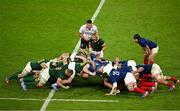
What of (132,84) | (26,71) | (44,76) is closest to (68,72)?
(44,76)

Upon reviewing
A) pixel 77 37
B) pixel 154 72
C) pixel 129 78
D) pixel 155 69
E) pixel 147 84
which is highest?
pixel 77 37

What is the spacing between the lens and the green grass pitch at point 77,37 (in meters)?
21.7

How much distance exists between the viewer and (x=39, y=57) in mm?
26016

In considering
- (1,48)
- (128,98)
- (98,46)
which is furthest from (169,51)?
(1,48)

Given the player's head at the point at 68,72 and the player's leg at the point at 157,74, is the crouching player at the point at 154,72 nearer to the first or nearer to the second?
the player's leg at the point at 157,74

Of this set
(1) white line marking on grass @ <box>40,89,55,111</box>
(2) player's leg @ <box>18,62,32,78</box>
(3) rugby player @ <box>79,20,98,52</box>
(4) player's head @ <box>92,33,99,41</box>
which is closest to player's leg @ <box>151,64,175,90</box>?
(4) player's head @ <box>92,33,99,41</box>

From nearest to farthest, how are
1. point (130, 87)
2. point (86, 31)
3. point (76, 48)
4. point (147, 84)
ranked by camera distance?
point (130, 87)
point (147, 84)
point (86, 31)
point (76, 48)

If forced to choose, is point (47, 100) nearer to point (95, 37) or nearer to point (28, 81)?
point (28, 81)

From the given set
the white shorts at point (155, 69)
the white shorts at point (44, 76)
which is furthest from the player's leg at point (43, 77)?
the white shorts at point (155, 69)

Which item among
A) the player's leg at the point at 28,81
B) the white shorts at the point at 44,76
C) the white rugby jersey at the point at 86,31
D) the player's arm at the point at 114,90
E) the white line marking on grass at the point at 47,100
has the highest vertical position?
the white rugby jersey at the point at 86,31

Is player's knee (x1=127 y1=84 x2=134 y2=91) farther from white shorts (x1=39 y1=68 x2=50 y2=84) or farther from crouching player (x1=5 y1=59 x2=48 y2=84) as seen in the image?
crouching player (x1=5 y1=59 x2=48 y2=84)

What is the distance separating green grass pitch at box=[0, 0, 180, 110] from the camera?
21.7 metres

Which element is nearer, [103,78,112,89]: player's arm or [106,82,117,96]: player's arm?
[106,82,117,96]: player's arm

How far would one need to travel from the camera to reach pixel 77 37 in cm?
2825
